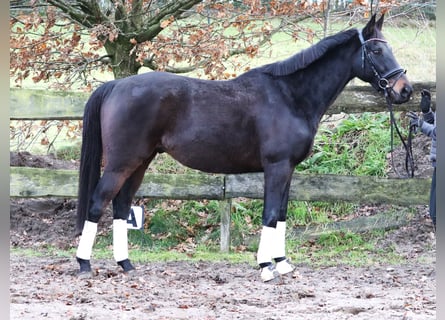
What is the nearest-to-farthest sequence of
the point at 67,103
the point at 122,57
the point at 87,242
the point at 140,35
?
the point at 87,242 → the point at 67,103 → the point at 140,35 → the point at 122,57

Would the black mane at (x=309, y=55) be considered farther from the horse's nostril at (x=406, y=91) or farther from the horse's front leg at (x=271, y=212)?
the horse's front leg at (x=271, y=212)

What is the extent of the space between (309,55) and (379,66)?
598 millimetres

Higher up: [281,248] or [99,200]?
[99,200]

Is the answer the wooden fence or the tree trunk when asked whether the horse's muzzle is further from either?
the tree trunk

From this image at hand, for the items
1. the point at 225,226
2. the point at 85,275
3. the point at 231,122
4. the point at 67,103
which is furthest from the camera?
the point at 225,226

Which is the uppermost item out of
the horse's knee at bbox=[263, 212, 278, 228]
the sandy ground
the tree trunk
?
the tree trunk

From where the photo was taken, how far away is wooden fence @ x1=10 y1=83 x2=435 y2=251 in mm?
6137

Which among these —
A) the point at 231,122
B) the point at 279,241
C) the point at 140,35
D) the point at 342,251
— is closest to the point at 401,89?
the point at 231,122

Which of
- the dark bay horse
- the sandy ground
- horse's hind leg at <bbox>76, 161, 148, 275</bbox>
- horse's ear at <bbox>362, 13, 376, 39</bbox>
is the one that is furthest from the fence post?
horse's ear at <bbox>362, 13, 376, 39</bbox>

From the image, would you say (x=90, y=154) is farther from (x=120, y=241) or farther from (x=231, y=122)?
(x=231, y=122)

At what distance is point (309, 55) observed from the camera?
A: 5.24 meters

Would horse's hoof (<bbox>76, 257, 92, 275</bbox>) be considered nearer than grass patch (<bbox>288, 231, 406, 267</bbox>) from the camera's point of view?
Yes

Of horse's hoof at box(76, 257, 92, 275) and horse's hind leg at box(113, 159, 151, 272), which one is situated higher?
horse's hind leg at box(113, 159, 151, 272)

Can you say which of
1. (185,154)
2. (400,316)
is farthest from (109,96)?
(400,316)
